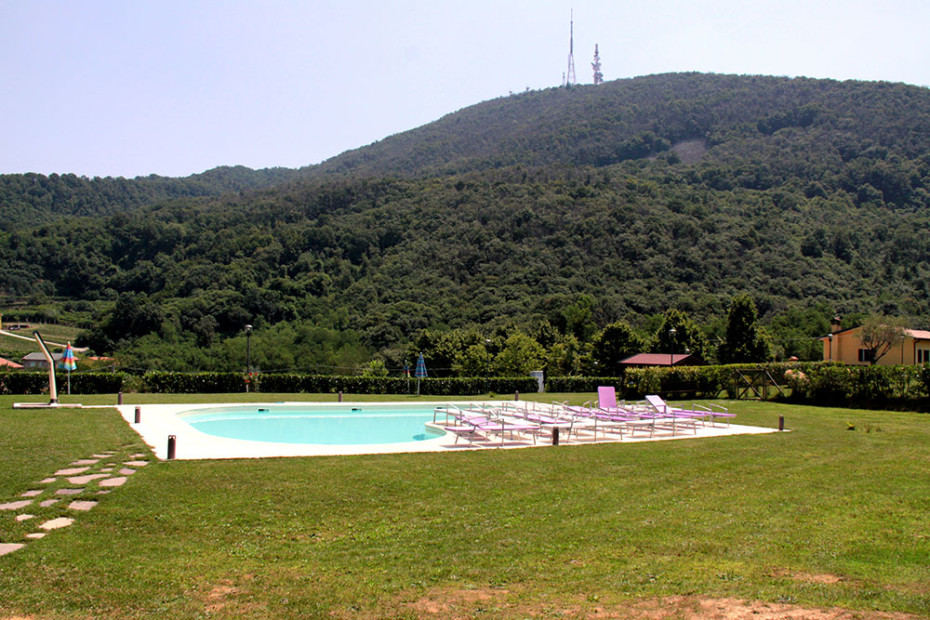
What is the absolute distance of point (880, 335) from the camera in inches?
1193

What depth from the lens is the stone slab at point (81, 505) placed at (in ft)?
20.2

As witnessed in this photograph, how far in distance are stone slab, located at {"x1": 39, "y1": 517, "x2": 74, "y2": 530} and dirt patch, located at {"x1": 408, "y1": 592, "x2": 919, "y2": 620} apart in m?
3.50

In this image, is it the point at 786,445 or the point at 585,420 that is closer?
the point at 786,445

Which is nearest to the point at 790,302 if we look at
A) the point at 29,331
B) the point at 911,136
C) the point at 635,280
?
the point at 635,280

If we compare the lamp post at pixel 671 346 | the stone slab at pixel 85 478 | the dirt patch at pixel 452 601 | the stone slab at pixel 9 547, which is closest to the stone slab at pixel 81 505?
the stone slab at pixel 85 478

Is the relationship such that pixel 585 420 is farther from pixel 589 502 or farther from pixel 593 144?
pixel 593 144

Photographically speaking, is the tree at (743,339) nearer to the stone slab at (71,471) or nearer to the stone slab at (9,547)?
the stone slab at (71,471)

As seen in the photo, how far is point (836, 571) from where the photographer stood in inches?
180

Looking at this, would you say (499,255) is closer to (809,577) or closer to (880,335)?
(880,335)

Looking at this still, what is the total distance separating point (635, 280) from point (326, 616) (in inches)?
2067

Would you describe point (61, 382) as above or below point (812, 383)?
below

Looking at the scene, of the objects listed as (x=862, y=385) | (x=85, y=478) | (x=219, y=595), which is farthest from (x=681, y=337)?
(x=219, y=595)

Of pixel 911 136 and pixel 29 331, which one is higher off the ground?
pixel 911 136

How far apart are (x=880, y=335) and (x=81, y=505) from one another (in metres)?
33.4
